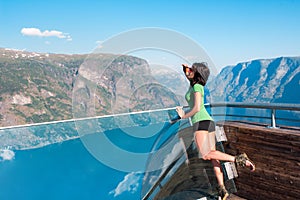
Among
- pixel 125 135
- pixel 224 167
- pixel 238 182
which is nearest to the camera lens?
pixel 125 135

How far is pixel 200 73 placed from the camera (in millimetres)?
2148

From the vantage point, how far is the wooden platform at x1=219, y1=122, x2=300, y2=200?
2.86 meters

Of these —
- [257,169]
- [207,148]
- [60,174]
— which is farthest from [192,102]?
[60,174]

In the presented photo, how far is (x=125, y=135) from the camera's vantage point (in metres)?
2.02

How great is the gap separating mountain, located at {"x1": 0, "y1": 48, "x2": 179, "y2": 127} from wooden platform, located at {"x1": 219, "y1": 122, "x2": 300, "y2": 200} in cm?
129

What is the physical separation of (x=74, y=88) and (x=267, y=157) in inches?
91.8

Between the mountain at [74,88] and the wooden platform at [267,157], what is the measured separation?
1.29 m

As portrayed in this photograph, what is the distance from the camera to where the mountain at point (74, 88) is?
7.44ft

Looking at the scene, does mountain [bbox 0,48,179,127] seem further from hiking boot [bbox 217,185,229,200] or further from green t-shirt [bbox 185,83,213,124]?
hiking boot [bbox 217,185,229,200]

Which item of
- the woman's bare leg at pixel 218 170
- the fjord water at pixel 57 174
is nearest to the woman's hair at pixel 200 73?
the woman's bare leg at pixel 218 170

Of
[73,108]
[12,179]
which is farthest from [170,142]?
[12,179]

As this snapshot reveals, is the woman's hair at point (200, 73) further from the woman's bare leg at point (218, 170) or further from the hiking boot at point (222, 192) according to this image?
the hiking boot at point (222, 192)

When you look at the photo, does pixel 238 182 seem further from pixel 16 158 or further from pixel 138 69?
pixel 16 158

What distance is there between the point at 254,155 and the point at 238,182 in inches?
20.3
